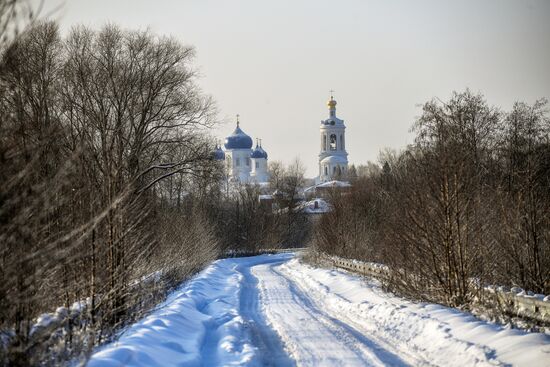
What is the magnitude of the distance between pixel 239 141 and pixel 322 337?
128139mm

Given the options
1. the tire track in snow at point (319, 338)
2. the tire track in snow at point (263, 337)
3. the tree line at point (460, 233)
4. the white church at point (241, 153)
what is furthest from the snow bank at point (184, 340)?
the white church at point (241, 153)

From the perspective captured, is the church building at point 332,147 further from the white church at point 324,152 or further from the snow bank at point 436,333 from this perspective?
the snow bank at point 436,333

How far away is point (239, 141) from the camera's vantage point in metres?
140

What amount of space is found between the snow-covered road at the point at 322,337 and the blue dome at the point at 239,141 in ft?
397

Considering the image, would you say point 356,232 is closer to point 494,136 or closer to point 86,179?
point 494,136

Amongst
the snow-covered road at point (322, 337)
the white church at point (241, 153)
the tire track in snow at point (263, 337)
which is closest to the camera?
the snow-covered road at point (322, 337)

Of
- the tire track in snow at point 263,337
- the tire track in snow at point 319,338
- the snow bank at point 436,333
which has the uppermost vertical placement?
the snow bank at point 436,333

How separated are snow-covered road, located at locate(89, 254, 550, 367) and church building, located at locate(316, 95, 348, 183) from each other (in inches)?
4789

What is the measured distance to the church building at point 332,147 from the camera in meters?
141

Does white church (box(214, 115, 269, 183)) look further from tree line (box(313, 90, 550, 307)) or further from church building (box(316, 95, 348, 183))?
tree line (box(313, 90, 550, 307))

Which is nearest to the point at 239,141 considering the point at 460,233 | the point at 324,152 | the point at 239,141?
the point at 239,141

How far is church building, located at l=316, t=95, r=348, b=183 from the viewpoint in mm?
140750

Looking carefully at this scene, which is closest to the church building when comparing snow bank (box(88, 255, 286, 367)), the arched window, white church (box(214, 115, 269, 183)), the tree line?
the arched window

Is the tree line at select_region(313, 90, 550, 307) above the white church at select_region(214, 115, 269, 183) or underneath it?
underneath
